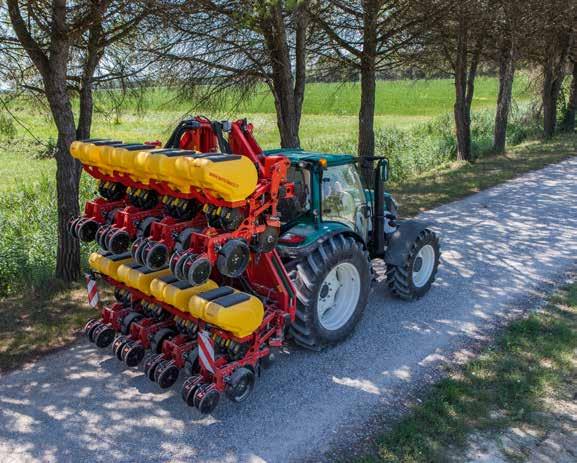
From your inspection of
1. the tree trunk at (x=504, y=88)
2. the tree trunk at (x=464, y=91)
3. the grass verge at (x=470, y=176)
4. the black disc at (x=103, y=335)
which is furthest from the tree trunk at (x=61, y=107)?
the tree trunk at (x=504, y=88)

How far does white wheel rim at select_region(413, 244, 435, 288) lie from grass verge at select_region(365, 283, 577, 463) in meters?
1.23

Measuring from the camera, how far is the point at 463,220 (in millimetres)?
10172

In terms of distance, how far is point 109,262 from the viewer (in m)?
5.22

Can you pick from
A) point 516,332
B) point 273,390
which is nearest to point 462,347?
point 516,332

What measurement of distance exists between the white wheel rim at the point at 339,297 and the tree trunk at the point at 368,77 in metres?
4.13

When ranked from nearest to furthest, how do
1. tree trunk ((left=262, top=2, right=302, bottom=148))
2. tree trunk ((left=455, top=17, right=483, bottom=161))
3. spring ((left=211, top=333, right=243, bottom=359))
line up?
spring ((left=211, top=333, right=243, bottom=359))
tree trunk ((left=262, top=2, right=302, bottom=148))
tree trunk ((left=455, top=17, right=483, bottom=161))

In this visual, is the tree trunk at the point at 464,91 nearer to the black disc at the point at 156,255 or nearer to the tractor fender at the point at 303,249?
the tractor fender at the point at 303,249

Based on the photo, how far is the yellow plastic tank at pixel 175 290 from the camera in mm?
4461

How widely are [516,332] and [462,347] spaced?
715mm

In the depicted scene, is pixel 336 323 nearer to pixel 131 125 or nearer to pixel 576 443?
pixel 576 443

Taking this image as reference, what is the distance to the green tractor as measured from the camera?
5219mm

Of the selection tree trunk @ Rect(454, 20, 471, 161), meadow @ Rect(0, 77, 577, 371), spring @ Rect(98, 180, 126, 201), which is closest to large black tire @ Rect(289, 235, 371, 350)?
spring @ Rect(98, 180, 126, 201)

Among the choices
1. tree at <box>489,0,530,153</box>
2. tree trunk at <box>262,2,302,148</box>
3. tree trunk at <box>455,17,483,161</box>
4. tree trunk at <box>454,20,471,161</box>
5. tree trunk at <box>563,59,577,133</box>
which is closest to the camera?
tree trunk at <box>262,2,302,148</box>

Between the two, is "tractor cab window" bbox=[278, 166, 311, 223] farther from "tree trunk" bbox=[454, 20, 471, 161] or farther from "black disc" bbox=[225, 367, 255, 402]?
"tree trunk" bbox=[454, 20, 471, 161]
